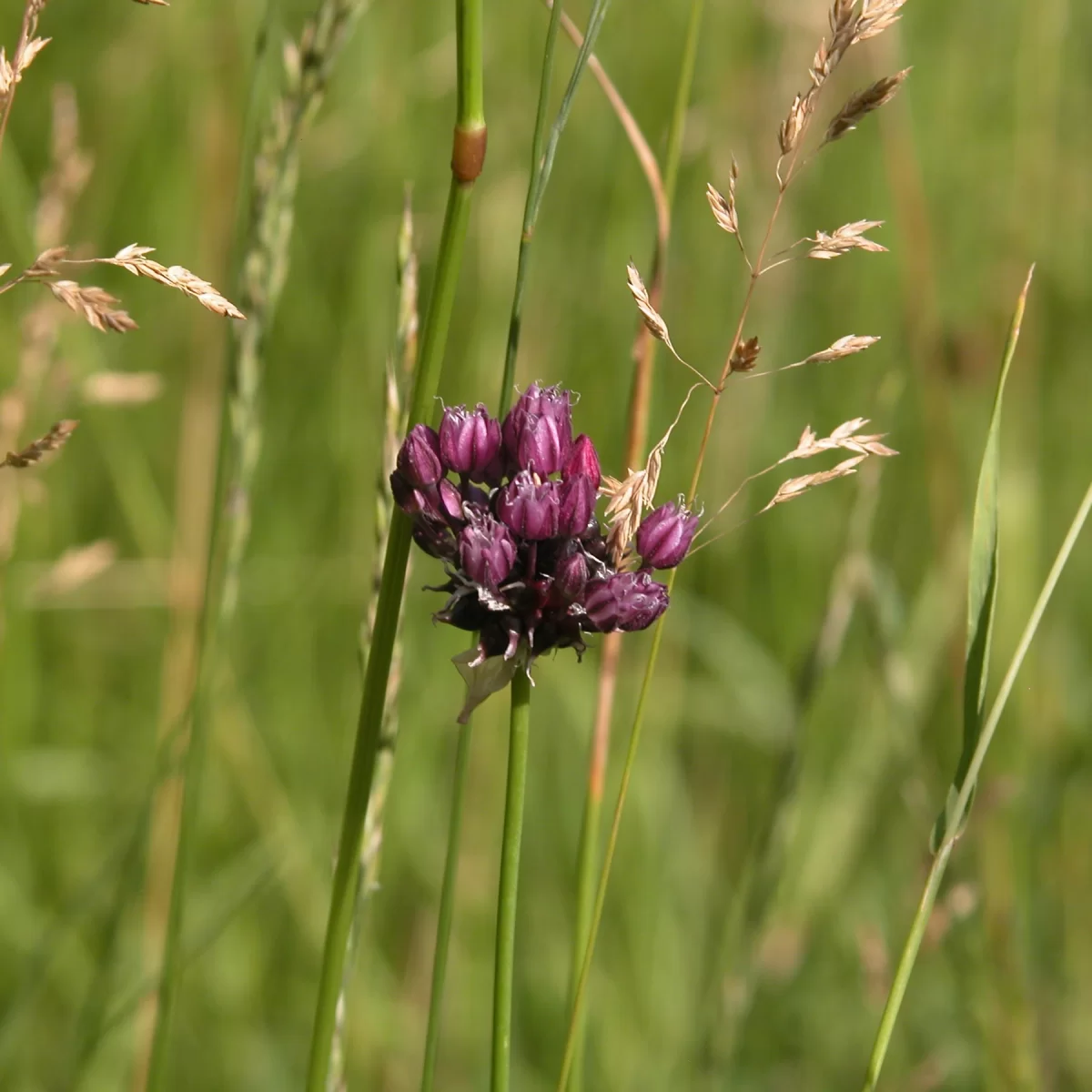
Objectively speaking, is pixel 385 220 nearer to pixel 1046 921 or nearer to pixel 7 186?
pixel 7 186

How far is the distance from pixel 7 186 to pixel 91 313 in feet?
4.87

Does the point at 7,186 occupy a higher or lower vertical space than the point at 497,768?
higher

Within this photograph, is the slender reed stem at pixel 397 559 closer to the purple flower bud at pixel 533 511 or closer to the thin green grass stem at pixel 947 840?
the purple flower bud at pixel 533 511

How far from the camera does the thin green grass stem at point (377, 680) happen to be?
928 millimetres

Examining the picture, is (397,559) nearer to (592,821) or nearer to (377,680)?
(377,680)

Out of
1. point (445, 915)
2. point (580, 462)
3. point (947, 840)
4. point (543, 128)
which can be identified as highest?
point (543, 128)

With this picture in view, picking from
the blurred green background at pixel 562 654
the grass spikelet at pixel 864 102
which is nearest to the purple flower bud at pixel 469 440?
the grass spikelet at pixel 864 102

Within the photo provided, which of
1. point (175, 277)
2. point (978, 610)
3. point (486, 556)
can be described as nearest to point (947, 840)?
point (978, 610)

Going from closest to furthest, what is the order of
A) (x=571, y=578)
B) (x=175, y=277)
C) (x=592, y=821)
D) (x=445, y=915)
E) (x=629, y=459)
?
(x=175, y=277) < (x=571, y=578) < (x=445, y=915) < (x=592, y=821) < (x=629, y=459)

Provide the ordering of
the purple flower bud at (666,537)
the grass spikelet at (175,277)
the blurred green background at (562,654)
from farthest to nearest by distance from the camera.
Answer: the blurred green background at (562,654) → the purple flower bud at (666,537) → the grass spikelet at (175,277)

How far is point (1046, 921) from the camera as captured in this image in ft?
9.11

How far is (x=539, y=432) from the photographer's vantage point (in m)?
0.99

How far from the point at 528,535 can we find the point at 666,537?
0.13 metres

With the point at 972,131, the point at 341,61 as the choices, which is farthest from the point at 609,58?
the point at 972,131
